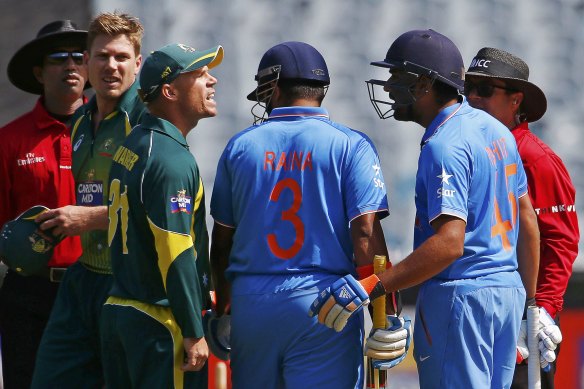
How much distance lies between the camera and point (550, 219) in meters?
5.73

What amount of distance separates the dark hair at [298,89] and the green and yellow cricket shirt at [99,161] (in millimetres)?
761

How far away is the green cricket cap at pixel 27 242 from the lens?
5.37 metres

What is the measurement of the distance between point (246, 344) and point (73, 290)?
1011 mm

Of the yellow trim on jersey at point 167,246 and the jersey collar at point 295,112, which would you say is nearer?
the yellow trim on jersey at point 167,246

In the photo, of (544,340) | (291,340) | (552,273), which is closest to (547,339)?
(544,340)

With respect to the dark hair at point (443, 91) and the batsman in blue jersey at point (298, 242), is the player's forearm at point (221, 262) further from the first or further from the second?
the dark hair at point (443, 91)

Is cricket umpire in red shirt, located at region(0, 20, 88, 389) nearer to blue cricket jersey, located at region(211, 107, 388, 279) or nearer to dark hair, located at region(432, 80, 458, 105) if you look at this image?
blue cricket jersey, located at region(211, 107, 388, 279)

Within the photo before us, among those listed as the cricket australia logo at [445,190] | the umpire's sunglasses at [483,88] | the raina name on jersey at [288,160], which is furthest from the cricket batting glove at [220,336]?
the umpire's sunglasses at [483,88]

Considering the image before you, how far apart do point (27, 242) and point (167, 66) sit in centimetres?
116

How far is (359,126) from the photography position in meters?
7.56

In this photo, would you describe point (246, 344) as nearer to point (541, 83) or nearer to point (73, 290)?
point (73, 290)

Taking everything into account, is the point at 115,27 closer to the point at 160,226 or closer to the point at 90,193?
the point at 90,193

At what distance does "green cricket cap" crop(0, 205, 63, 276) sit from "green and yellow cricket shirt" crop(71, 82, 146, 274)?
0.61ft

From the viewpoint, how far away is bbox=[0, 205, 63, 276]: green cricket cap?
A: 17.6 ft
